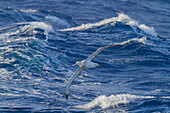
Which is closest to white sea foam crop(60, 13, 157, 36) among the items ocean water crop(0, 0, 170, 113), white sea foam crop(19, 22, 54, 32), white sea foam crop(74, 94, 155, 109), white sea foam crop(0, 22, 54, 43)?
ocean water crop(0, 0, 170, 113)

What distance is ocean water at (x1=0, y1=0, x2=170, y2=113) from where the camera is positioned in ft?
48.5

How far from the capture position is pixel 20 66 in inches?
720

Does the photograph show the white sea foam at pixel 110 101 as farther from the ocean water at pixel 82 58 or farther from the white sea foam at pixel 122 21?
the white sea foam at pixel 122 21

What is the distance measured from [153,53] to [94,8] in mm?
14181

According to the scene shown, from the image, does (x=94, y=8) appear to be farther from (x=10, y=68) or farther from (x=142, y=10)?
(x=10, y=68)

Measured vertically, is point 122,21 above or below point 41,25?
above

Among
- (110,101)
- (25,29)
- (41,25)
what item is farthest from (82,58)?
(41,25)

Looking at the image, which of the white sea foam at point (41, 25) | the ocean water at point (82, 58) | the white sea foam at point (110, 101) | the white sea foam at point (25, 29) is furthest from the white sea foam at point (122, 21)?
the white sea foam at point (110, 101)

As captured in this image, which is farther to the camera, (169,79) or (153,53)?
(153,53)

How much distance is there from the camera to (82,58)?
67.9 ft

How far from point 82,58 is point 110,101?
21.5 feet

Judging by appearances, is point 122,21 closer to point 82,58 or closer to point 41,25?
point 41,25

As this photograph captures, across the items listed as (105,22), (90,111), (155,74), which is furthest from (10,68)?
(105,22)

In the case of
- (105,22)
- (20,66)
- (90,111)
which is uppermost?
(105,22)
